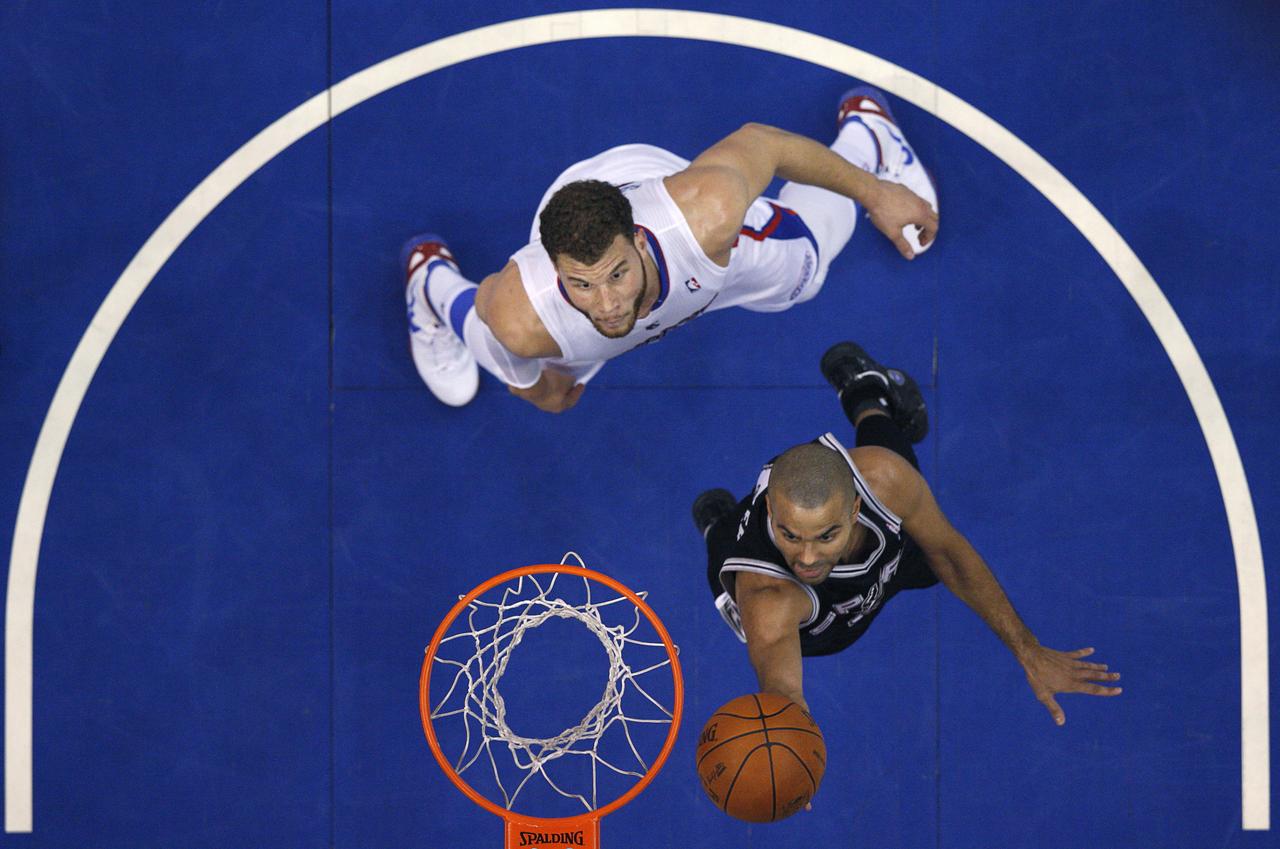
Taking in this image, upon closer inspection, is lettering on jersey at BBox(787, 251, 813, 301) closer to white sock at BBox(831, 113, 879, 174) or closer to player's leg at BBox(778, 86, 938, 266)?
player's leg at BBox(778, 86, 938, 266)

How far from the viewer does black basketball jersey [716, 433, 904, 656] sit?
13.9ft

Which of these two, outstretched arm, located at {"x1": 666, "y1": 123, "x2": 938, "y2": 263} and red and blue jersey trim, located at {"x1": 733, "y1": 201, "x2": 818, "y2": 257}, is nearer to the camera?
→ outstretched arm, located at {"x1": 666, "y1": 123, "x2": 938, "y2": 263}

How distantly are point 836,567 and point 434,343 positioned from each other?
214 centimetres

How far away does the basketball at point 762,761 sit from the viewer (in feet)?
12.4

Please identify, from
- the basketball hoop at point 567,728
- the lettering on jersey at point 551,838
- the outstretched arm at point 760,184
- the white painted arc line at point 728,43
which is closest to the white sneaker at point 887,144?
the white painted arc line at point 728,43

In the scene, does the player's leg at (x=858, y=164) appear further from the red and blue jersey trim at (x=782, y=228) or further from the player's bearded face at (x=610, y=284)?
the player's bearded face at (x=610, y=284)

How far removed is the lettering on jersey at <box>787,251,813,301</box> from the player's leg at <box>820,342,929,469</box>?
0.40 m

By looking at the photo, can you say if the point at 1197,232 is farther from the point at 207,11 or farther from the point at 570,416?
the point at 207,11

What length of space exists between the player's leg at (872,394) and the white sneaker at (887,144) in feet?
2.01

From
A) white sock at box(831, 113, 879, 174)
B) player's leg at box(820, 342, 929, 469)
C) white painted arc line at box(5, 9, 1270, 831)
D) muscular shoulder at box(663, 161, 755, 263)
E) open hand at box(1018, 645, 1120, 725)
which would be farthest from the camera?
white painted arc line at box(5, 9, 1270, 831)

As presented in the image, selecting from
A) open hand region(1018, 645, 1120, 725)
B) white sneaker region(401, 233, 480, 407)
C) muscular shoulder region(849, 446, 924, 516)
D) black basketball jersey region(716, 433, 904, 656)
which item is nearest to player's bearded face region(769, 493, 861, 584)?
black basketball jersey region(716, 433, 904, 656)

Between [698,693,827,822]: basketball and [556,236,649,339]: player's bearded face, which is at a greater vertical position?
[556,236,649,339]: player's bearded face

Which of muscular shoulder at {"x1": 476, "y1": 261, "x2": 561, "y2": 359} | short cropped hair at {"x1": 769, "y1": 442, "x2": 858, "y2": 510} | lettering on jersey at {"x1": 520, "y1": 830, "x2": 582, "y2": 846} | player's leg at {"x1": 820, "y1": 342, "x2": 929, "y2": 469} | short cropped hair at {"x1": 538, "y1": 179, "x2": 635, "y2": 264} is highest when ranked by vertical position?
short cropped hair at {"x1": 538, "y1": 179, "x2": 635, "y2": 264}

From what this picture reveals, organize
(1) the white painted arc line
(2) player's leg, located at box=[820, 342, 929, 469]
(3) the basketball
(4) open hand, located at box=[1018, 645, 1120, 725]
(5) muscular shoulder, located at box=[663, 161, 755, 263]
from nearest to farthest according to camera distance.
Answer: (3) the basketball
(5) muscular shoulder, located at box=[663, 161, 755, 263]
(4) open hand, located at box=[1018, 645, 1120, 725]
(2) player's leg, located at box=[820, 342, 929, 469]
(1) the white painted arc line
